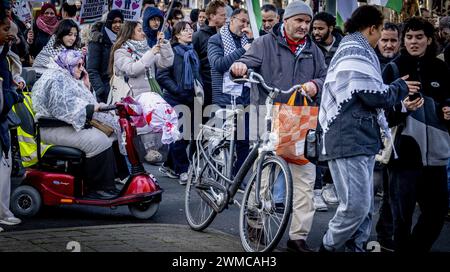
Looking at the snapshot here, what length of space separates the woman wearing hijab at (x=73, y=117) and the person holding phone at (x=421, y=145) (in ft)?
9.80

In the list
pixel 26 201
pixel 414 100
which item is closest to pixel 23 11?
pixel 26 201

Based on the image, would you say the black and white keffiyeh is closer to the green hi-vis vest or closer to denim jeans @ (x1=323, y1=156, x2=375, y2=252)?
denim jeans @ (x1=323, y1=156, x2=375, y2=252)

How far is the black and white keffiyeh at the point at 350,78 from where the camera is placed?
613cm

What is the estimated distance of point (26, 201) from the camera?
8.41 m

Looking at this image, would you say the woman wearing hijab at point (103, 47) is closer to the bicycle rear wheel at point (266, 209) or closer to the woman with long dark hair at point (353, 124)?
the bicycle rear wheel at point (266, 209)

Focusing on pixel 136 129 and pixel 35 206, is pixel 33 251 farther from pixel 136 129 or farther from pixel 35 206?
pixel 136 129

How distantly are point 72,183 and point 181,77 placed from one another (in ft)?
11.2

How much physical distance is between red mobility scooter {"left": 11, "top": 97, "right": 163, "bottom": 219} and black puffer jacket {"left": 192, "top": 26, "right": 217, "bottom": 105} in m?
2.87

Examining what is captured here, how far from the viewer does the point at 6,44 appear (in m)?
7.54

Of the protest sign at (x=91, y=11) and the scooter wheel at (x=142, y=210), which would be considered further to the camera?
the protest sign at (x=91, y=11)

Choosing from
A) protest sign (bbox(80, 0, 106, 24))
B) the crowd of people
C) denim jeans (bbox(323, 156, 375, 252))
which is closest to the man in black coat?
the crowd of people

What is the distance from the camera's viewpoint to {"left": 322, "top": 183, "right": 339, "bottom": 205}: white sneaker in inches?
389

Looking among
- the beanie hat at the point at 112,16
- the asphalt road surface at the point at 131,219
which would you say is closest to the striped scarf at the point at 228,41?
the asphalt road surface at the point at 131,219
